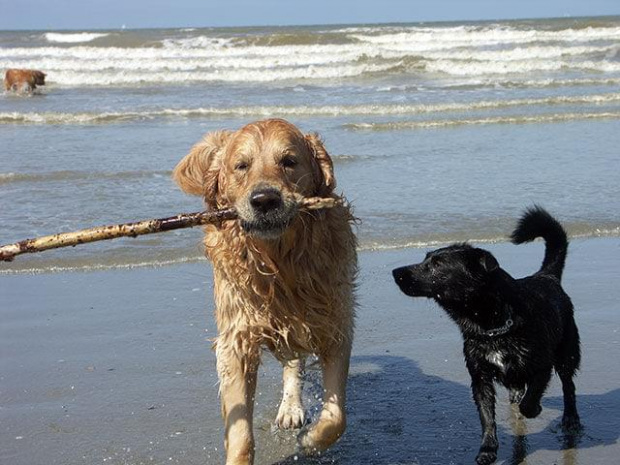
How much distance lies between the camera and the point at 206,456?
14.0 feet

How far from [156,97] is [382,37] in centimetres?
1810

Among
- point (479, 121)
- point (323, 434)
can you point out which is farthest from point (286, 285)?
point (479, 121)

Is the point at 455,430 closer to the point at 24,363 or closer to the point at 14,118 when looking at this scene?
the point at 24,363

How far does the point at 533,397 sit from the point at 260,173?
1659mm

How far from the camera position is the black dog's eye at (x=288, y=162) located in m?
3.97

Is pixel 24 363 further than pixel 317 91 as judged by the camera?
No

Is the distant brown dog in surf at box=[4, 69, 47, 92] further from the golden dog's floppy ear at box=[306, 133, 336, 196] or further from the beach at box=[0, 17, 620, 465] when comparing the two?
the golden dog's floppy ear at box=[306, 133, 336, 196]

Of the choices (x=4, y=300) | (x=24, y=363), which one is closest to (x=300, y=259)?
(x=24, y=363)

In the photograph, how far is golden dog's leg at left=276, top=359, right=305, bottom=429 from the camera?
469cm

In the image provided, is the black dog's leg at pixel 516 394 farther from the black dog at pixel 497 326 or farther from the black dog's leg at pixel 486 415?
the black dog's leg at pixel 486 415

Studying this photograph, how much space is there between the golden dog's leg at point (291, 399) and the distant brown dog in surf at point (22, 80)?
18426 mm

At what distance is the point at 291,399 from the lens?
4832mm

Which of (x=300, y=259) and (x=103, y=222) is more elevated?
(x=300, y=259)

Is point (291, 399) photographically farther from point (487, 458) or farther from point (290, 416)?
point (487, 458)
